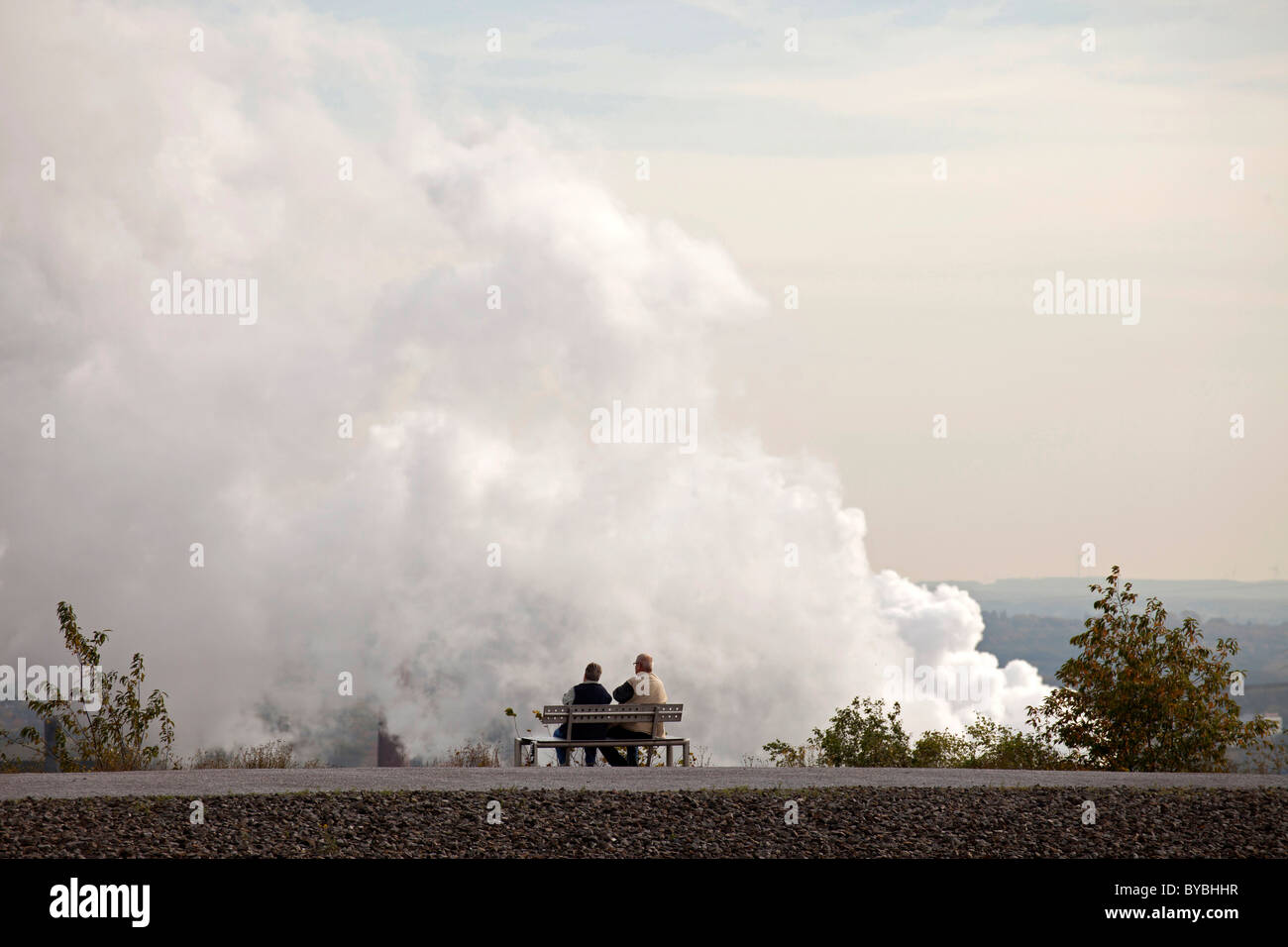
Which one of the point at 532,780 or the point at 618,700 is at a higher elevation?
the point at 618,700

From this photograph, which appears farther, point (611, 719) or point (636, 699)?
point (636, 699)

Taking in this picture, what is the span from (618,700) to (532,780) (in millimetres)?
3583

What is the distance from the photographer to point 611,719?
1527 centimetres

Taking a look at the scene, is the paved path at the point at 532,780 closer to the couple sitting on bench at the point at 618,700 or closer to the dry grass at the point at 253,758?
the dry grass at the point at 253,758

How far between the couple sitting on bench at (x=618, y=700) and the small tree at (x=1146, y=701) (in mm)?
4442

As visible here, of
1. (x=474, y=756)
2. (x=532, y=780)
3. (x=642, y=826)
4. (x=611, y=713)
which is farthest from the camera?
(x=474, y=756)

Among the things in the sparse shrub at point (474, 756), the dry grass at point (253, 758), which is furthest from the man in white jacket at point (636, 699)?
the dry grass at point (253, 758)

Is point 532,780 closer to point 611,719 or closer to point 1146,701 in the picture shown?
point 611,719

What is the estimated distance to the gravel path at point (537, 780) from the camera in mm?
11859

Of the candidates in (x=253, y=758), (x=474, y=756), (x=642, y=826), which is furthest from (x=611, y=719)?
(x=642, y=826)
